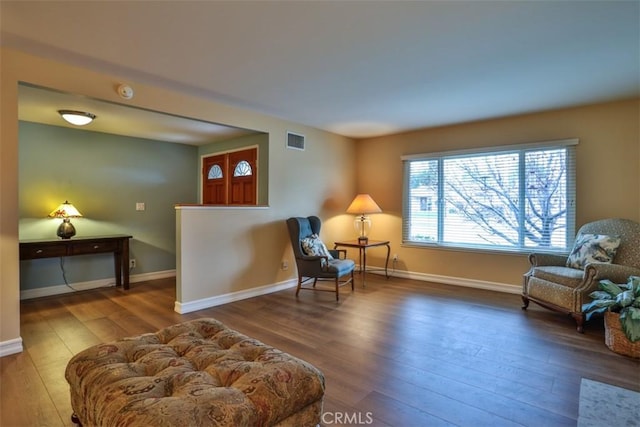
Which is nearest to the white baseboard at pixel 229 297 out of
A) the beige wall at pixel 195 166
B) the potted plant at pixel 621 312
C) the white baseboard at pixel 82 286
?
the beige wall at pixel 195 166

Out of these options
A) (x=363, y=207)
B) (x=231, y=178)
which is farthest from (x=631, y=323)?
(x=231, y=178)

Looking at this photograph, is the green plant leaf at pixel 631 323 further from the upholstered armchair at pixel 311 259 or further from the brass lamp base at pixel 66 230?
the brass lamp base at pixel 66 230

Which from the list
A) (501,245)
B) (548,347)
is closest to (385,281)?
(501,245)

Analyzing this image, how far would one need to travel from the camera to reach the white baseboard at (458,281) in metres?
4.46

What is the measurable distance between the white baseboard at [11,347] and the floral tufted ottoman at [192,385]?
4.73ft

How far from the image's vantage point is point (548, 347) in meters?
2.72

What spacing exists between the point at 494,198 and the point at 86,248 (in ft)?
18.6

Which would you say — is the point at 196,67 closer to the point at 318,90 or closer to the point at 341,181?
the point at 318,90

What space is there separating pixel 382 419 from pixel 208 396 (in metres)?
1.04

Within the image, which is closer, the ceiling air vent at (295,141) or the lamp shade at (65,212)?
the lamp shade at (65,212)

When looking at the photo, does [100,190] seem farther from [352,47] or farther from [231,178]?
[352,47]

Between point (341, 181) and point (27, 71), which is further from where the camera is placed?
point (341, 181)

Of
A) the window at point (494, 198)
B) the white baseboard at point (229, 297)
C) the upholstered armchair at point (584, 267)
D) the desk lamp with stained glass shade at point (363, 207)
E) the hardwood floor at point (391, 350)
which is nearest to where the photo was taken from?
the hardwood floor at point (391, 350)

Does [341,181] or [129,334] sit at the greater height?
[341,181]
